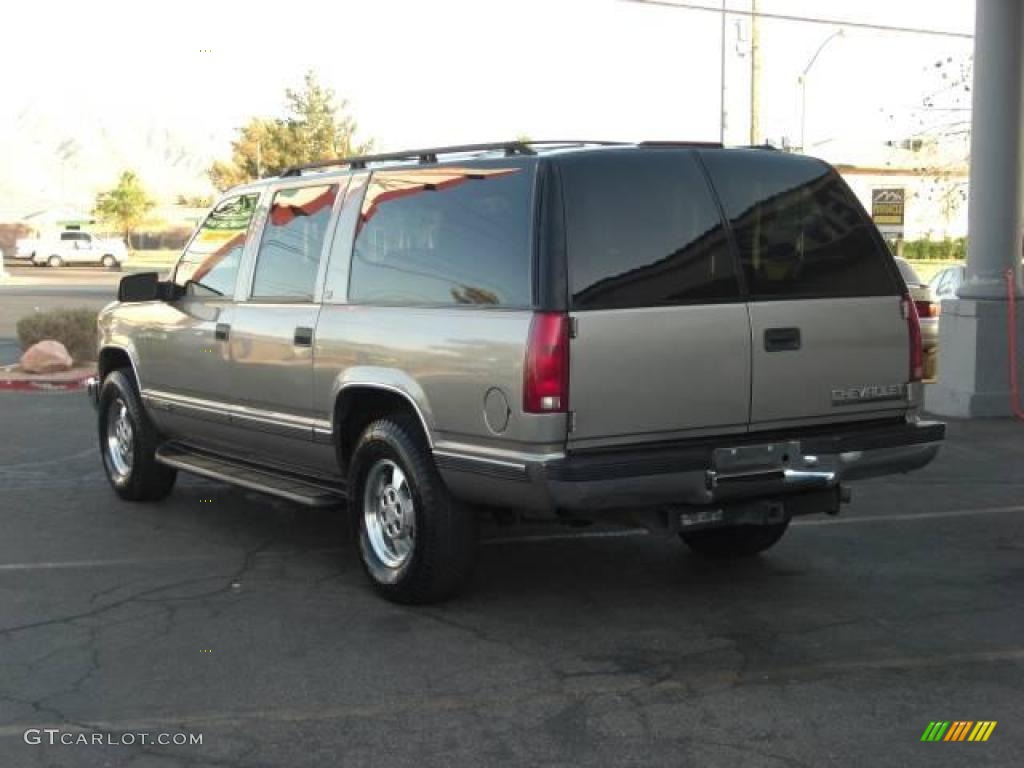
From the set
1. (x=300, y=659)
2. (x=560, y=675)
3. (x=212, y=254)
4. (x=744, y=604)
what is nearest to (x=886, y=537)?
(x=744, y=604)

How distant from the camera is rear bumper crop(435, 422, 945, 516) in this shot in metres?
4.83

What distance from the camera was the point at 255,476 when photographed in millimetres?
6734

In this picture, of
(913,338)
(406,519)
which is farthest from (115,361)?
(913,338)

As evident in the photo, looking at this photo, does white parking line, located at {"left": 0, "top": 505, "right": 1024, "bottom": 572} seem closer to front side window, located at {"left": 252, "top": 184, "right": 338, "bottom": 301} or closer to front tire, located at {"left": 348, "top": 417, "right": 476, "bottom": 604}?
front tire, located at {"left": 348, "top": 417, "right": 476, "bottom": 604}

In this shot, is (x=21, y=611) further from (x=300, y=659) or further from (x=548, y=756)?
(x=548, y=756)

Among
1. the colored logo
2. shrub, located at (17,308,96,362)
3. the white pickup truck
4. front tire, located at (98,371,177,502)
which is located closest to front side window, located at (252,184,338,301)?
front tire, located at (98,371,177,502)

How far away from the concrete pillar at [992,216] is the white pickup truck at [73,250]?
49.6 meters

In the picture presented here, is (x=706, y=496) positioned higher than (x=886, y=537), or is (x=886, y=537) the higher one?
(x=706, y=496)

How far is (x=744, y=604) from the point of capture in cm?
566

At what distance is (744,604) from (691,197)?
1889mm

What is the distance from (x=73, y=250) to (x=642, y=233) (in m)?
54.7

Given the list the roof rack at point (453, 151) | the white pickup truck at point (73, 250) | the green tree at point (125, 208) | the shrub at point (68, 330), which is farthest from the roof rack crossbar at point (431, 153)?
the green tree at point (125, 208)

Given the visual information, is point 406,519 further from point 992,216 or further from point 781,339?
point 992,216

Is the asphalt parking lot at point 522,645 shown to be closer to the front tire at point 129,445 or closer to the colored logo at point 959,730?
the colored logo at point 959,730
